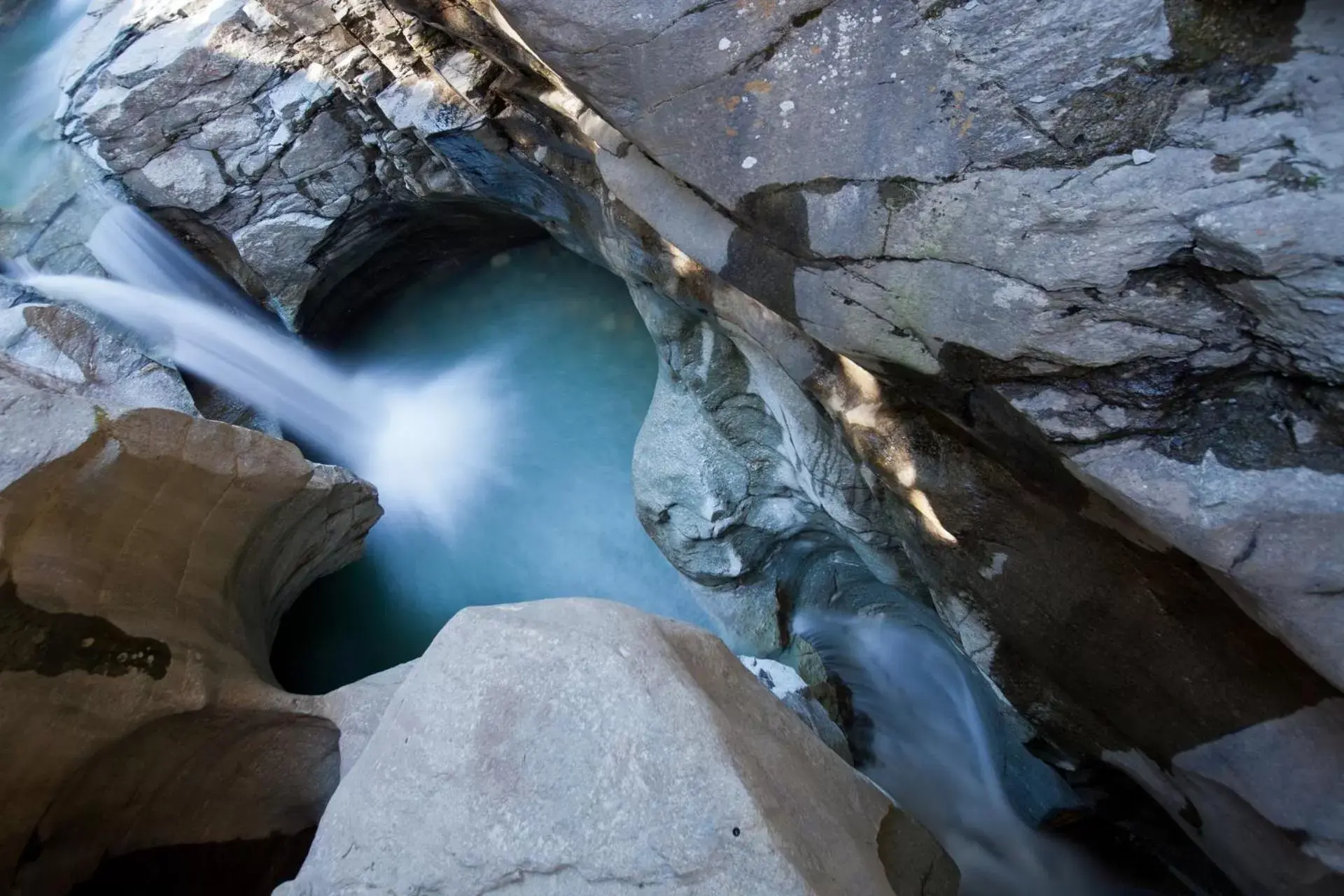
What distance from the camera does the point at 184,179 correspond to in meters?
5.00

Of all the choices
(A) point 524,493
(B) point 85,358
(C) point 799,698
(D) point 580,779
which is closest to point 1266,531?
(D) point 580,779

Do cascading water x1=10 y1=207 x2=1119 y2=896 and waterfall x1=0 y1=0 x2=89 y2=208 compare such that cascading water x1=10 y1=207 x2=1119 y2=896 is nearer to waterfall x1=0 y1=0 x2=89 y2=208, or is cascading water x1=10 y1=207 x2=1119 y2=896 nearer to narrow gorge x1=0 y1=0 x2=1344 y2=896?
narrow gorge x1=0 y1=0 x2=1344 y2=896

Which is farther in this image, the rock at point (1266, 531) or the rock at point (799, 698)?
the rock at point (799, 698)

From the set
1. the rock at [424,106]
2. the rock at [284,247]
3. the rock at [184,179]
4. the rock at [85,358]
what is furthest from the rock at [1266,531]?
the rock at [184,179]

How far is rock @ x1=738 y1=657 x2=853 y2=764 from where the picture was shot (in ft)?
10.3

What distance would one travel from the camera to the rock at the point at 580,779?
156 cm

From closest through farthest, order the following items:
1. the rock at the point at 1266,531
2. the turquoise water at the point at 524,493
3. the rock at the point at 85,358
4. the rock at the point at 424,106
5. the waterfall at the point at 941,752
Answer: the rock at the point at 1266,531, the waterfall at the point at 941,752, the rock at the point at 424,106, the rock at the point at 85,358, the turquoise water at the point at 524,493

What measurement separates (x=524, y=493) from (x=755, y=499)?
6.15 ft

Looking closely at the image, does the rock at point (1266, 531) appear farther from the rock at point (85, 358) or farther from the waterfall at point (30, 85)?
the waterfall at point (30, 85)

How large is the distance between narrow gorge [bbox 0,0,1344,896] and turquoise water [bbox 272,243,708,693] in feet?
0.13

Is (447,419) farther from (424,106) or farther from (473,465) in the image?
Answer: (424,106)

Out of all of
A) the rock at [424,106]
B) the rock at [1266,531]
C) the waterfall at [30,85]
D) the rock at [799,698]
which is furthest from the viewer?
the waterfall at [30,85]

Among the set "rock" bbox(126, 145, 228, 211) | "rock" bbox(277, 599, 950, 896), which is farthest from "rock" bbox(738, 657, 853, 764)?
"rock" bbox(126, 145, 228, 211)

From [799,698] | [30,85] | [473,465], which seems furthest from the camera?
[30,85]
